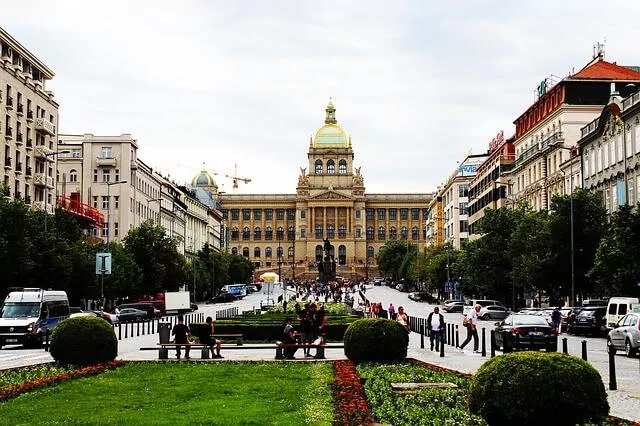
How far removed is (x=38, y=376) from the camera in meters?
22.8

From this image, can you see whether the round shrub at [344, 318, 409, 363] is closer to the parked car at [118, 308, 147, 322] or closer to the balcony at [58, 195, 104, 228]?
the parked car at [118, 308, 147, 322]

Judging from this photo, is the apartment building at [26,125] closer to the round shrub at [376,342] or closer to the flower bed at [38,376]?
the flower bed at [38,376]

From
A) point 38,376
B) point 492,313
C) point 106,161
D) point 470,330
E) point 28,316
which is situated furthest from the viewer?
point 106,161

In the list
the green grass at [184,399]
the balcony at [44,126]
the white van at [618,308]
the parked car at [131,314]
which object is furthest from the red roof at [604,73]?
the green grass at [184,399]

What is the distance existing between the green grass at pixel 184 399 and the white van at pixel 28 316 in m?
17.2

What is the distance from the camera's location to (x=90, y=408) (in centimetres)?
1680

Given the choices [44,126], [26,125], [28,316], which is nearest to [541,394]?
[28,316]

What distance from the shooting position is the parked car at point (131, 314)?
69.4m

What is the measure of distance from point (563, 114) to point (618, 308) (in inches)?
1704

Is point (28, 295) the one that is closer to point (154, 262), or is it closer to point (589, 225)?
point (589, 225)

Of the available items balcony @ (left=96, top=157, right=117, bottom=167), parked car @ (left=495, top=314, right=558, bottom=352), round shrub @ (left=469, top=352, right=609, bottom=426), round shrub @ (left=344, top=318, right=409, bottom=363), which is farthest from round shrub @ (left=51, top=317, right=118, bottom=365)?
balcony @ (left=96, top=157, right=117, bottom=167)

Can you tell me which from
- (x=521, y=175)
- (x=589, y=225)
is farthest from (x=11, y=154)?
(x=521, y=175)

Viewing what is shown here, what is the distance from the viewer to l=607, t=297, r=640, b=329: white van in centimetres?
4528

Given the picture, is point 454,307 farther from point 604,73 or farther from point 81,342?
point 81,342
